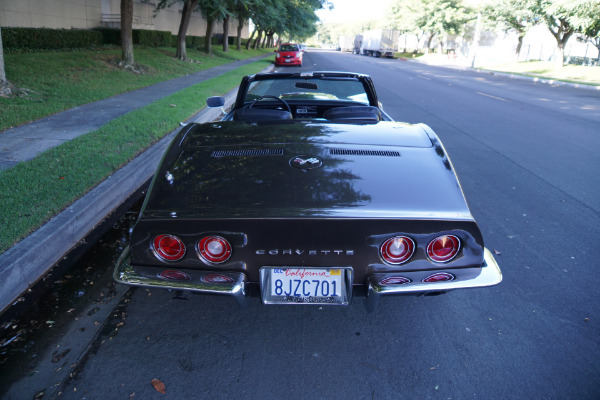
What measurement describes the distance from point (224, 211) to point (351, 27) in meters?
212

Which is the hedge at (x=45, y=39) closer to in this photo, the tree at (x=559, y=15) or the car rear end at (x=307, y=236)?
the car rear end at (x=307, y=236)

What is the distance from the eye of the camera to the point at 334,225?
2.18 meters

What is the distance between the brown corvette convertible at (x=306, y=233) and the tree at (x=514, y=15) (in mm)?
34668

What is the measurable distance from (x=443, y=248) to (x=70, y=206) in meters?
3.32

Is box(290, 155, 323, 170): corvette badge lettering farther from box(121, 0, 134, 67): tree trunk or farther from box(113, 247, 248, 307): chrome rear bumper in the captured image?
box(121, 0, 134, 67): tree trunk

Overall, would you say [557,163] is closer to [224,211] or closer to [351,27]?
[224,211]

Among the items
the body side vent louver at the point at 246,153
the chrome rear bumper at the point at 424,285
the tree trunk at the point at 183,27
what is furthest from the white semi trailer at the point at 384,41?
the chrome rear bumper at the point at 424,285

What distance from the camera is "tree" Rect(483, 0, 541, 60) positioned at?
3185 cm

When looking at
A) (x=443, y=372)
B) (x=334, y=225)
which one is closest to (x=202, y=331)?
(x=334, y=225)

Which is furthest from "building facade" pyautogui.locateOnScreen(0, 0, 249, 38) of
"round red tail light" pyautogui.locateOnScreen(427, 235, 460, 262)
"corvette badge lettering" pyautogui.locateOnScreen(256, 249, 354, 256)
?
"round red tail light" pyautogui.locateOnScreen(427, 235, 460, 262)

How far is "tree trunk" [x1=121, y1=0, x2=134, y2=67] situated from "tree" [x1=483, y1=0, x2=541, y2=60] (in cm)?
2746

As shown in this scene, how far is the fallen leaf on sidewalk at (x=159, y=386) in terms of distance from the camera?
2.21 meters

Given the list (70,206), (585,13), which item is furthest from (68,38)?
(585,13)

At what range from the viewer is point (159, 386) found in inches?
87.9
